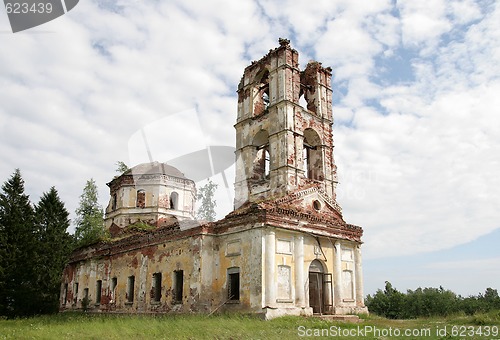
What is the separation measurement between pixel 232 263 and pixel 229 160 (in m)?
6.81

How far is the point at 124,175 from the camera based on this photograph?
1141 inches

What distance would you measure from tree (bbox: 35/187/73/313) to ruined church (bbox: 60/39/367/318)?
4.57m

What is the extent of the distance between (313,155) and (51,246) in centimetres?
2068

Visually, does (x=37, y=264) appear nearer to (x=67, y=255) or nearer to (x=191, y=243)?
(x=67, y=255)

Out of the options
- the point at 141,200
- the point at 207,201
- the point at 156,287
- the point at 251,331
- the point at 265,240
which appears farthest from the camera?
the point at 207,201

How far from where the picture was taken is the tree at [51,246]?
29016 mm

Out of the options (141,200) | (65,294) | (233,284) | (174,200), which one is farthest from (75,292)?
(233,284)

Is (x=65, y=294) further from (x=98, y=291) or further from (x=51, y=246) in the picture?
(x=98, y=291)

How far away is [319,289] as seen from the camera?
1777 centimetres

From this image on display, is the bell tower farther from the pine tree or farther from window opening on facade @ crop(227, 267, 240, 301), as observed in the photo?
the pine tree

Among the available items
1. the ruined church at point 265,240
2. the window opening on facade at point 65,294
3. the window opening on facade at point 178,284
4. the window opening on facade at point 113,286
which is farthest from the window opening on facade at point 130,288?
the window opening on facade at point 65,294

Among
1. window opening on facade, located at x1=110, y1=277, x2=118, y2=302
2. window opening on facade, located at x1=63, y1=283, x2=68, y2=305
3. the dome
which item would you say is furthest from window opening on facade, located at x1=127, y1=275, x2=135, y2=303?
window opening on facade, located at x1=63, y1=283, x2=68, y2=305

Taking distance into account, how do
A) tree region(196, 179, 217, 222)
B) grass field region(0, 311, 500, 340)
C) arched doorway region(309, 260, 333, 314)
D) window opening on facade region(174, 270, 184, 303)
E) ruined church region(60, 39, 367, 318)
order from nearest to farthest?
grass field region(0, 311, 500, 340) < ruined church region(60, 39, 367, 318) < arched doorway region(309, 260, 333, 314) < window opening on facade region(174, 270, 184, 303) < tree region(196, 179, 217, 222)

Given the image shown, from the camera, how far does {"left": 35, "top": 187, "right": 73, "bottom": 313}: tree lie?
95.2 feet
